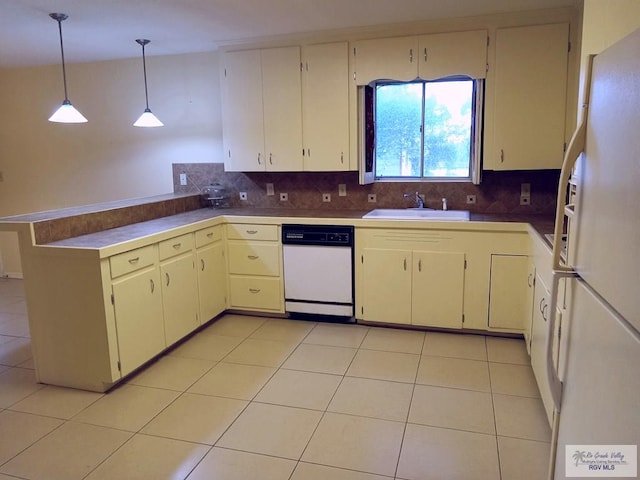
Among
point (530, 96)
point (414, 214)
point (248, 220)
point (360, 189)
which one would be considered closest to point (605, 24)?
point (530, 96)

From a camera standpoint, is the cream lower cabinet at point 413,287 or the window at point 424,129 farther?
the window at point 424,129

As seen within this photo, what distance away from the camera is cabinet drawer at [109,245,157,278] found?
2766 mm

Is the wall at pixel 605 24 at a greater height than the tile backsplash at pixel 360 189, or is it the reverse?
the wall at pixel 605 24

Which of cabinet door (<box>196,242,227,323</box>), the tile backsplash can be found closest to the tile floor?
cabinet door (<box>196,242,227,323</box>)

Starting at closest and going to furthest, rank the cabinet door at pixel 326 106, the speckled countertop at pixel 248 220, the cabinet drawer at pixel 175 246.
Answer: the speckled countertop at pixel 248 220
the cabinet drawer at pixel 175 246
the cabinet door at pixel 326 106

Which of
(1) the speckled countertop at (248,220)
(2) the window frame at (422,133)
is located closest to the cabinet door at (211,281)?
(1) the speckled countertop at (248,220)

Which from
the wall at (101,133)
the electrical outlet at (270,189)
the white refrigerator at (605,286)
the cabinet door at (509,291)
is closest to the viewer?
the white refrigerator at (605,286)

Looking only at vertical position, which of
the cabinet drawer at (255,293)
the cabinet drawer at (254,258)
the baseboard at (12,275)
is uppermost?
the cabinet drawer at (254,258)

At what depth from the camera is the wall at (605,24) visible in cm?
110

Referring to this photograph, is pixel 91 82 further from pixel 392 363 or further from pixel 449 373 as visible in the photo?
pixel 449 373

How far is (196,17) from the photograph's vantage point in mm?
3307

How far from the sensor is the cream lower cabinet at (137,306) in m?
2.80

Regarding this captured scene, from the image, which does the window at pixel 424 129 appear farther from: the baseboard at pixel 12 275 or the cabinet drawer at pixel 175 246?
the baseboard at pixel 12 275

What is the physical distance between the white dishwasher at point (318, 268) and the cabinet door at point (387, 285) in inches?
5.6
